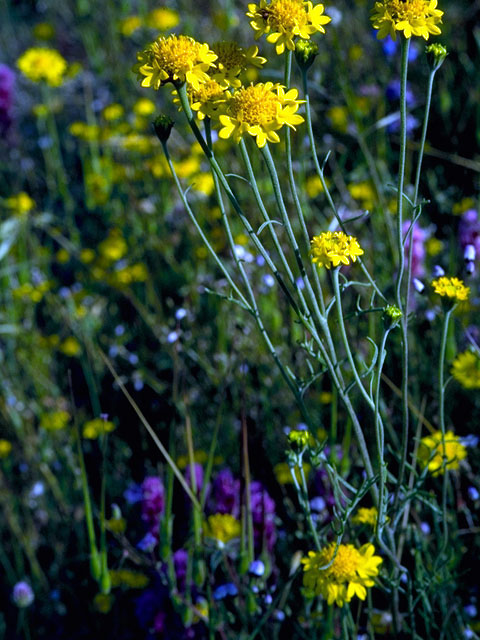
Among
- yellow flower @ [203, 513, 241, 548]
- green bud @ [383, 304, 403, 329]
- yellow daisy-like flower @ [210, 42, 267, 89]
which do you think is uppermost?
yellow daisy-like flower @ [210, 42, 267, 89]

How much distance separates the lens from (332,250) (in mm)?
953

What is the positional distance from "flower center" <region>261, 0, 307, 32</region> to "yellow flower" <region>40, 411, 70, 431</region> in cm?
155

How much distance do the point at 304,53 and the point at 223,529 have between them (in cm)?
95

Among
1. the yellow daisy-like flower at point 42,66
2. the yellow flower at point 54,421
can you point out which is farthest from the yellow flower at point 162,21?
the yellow flower at point 54,421

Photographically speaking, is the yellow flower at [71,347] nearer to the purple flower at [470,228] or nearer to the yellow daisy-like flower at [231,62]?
the purple flower at [470,228]

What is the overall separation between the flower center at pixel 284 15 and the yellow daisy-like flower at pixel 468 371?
0.87 m

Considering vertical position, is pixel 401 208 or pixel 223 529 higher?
pixel 401 208

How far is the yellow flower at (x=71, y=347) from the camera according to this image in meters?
2.50

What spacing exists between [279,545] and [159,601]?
1.05ft

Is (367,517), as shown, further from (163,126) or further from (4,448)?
(4,448)

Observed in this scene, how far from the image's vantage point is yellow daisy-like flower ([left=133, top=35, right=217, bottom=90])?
2.97ft

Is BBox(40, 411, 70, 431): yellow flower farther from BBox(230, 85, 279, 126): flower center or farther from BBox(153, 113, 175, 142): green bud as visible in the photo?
BBox(230, 85, 279, 126): flower center

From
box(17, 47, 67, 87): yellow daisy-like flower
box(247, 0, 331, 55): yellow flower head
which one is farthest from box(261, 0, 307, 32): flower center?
box(17, 47, 67, 87): yellow daisy-like flower

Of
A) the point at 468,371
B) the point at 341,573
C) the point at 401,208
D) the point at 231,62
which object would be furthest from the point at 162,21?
the point at 341,573
